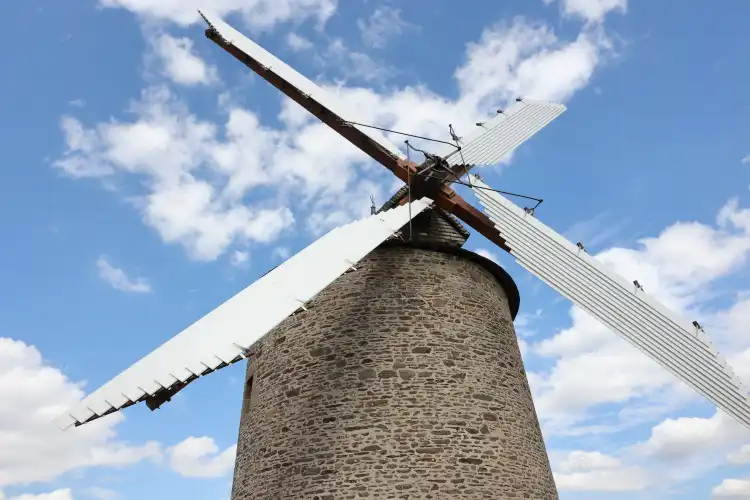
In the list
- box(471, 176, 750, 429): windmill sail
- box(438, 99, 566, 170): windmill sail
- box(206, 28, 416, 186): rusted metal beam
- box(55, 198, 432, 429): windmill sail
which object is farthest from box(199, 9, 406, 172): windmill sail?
box(55, 198, 432, 429): windmill sail

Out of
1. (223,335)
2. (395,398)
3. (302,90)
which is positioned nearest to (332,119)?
(302,90)

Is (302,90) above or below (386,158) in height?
above

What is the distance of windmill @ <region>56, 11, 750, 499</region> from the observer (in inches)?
265

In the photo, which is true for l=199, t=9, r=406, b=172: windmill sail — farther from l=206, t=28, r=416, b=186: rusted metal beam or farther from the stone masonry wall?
the stone masonry wall

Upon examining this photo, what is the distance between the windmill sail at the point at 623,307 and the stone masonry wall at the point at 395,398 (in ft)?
3.55

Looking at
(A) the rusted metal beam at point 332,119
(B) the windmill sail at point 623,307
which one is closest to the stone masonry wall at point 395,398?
(B) the windmill sail at point 623,307

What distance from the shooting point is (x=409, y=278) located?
8758 millimetres

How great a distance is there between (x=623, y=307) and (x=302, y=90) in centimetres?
727

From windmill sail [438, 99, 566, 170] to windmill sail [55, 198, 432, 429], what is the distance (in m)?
4.27

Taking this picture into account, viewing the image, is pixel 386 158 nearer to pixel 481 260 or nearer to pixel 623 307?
pixel 481 260

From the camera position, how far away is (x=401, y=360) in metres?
8.04

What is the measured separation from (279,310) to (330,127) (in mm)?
5809

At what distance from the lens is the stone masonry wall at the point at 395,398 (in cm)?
737

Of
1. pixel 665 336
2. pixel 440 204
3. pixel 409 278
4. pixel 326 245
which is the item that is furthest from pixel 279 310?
pixel 665 336
